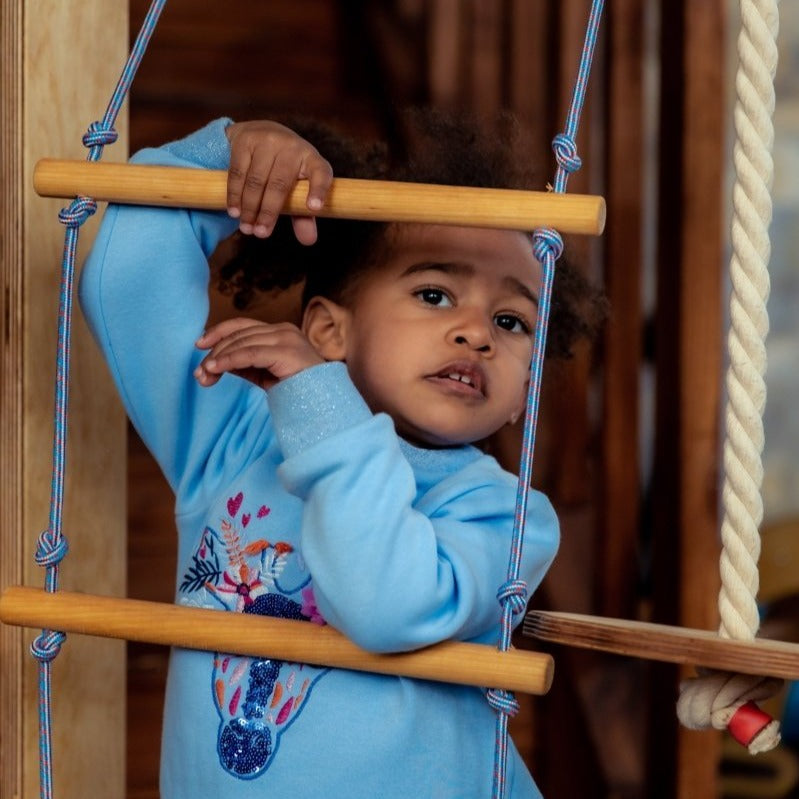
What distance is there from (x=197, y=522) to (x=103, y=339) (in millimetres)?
167

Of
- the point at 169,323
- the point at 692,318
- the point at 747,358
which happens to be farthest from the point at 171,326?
the point at 692,318

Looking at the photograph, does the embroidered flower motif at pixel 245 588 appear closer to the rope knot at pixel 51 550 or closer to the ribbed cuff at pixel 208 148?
the rope knot at pixel 51 550

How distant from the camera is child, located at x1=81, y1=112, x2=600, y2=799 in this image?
3.19 feet

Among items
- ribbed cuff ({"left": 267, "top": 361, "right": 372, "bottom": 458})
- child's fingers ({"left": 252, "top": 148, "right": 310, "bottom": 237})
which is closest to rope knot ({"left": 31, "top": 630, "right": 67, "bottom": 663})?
ribbed cuff ({"left": 267, "top": 361, "right": 372, "bottom": 458})

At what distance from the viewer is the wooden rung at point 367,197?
94 cm

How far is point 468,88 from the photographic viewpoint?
231 centimetres

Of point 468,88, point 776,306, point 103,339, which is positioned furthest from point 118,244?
point 776,306

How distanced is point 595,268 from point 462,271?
3.71ft

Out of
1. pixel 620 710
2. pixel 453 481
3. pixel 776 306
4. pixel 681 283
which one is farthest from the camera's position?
pixel 776 306

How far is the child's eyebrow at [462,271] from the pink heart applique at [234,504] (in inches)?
8.9

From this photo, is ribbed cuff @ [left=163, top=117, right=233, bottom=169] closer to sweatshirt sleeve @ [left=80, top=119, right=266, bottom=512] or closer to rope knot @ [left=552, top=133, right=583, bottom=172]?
sweatshirt sleeve @ [left=80, top=119, right=266, bottom=512]

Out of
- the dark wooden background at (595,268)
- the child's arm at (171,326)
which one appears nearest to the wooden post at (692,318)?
the dark wooden background at (595,268)

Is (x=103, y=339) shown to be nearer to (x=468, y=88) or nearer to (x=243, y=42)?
(x=468, y=88)

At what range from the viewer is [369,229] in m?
1.26
